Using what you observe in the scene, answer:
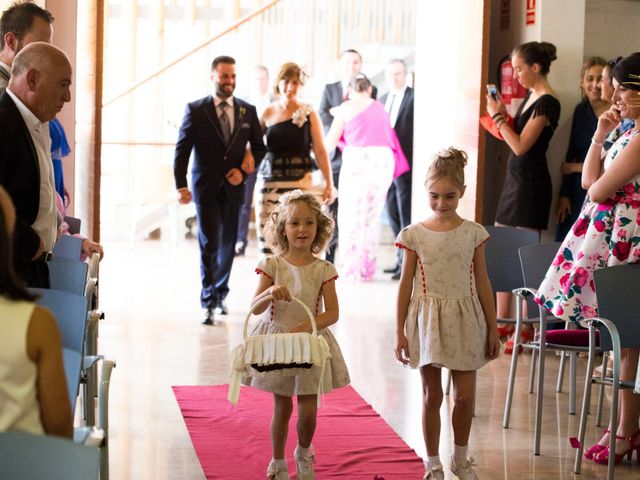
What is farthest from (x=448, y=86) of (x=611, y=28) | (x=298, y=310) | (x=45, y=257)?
(x=45, y=257)

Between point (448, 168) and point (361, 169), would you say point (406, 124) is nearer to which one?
point (361, 169)

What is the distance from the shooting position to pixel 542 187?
7602 millimetres

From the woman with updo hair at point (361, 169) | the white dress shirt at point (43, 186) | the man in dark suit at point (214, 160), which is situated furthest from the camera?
the woman with updo hair at point (361, 169)

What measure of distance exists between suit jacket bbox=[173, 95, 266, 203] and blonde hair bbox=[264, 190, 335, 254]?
11.3 feet

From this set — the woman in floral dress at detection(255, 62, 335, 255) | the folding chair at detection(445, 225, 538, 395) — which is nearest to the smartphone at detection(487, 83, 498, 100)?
the woman in floral dress at detection(255, 62, 335, 255)

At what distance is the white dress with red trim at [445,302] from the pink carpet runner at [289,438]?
1.89 feet

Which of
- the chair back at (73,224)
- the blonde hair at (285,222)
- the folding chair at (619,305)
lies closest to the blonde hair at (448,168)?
the blonde hair at (285,222)

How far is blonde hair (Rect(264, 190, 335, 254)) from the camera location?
4332 millimetres

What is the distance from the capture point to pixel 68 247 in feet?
16.5

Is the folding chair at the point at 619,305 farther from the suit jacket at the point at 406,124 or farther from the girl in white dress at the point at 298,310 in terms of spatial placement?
the suit jacket at the point at 406,124

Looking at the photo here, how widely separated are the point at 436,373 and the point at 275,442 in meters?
0.69

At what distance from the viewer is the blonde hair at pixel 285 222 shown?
4.33 m

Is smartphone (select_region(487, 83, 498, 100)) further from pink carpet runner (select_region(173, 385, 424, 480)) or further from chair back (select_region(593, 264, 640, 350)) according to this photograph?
chair back (select_region(593, 264, 640, 350))

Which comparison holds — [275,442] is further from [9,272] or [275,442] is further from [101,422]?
[9,272]
